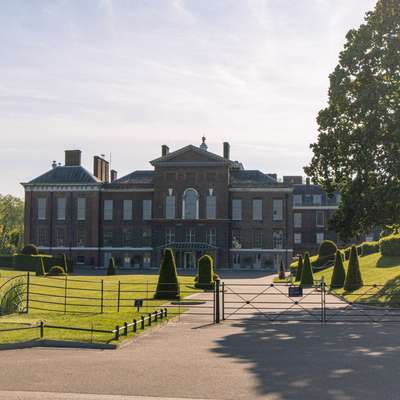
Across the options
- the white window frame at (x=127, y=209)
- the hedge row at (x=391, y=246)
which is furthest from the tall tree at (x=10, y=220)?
the hedge row at (x=391, y=246)

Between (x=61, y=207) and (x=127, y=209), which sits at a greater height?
(x=61, y=207)

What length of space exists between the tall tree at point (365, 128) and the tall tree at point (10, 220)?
89.6 m

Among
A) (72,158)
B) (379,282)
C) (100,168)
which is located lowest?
(379,282)

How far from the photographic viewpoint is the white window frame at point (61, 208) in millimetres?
79988

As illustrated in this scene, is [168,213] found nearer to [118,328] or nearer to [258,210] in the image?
[258,210]

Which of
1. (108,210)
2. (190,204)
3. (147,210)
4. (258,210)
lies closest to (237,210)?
(258,210)

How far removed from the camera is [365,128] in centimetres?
2825

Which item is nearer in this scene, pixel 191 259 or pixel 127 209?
pixel 191 259

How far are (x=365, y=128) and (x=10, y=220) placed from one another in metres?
99.6

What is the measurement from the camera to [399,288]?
93.5ft

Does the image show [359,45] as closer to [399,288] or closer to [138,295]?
[399,288]

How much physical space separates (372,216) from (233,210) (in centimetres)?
4878

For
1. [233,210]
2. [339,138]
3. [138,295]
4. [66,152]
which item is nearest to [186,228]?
[233,210]

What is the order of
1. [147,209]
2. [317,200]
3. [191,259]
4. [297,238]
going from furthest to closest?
1. [317,200]
2. [297,238]
3. [147,209]
4. [191,259]
